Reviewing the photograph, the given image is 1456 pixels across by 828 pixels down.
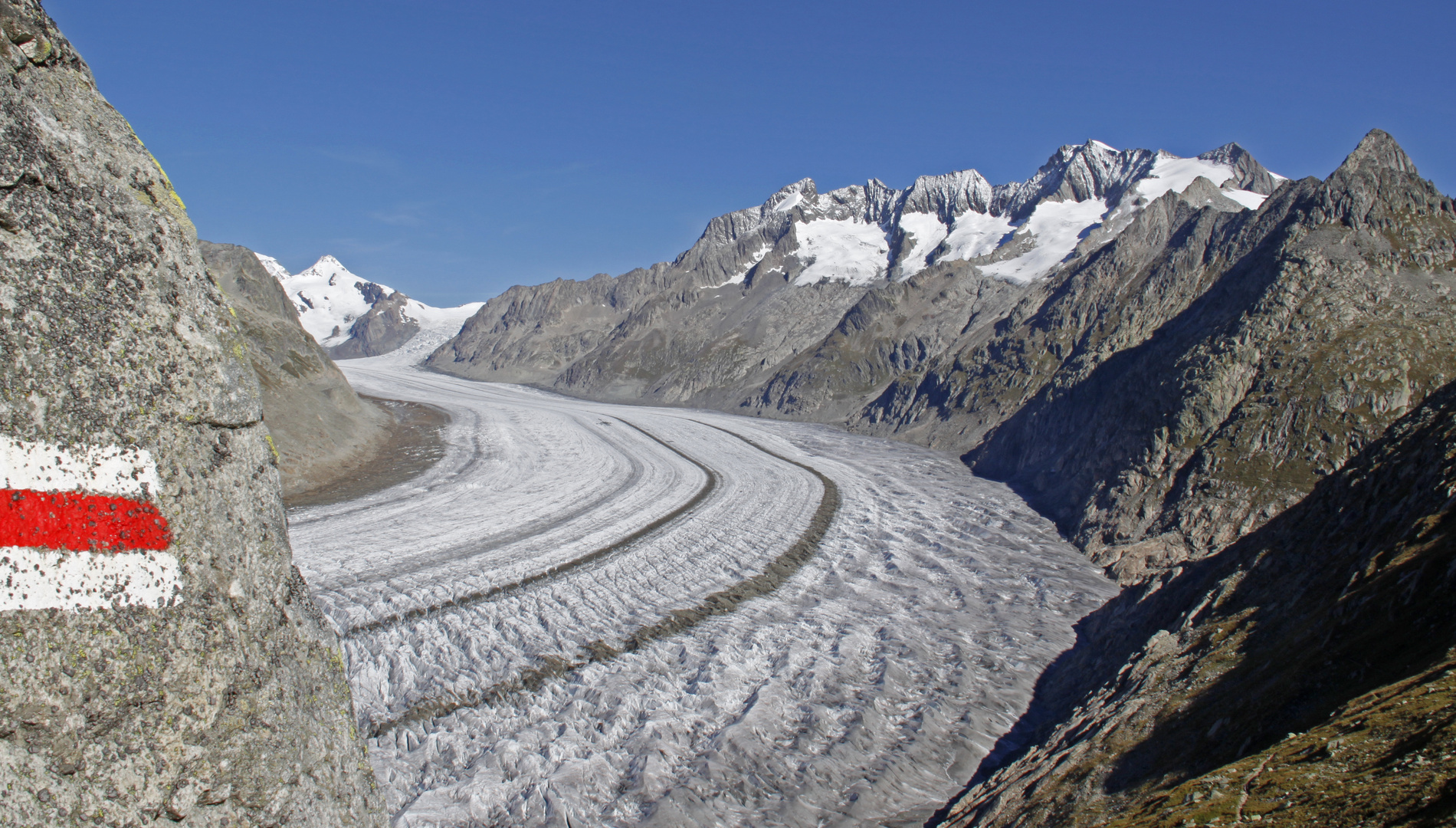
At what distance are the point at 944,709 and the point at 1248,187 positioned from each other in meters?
103

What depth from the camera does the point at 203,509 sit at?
3.59 meters

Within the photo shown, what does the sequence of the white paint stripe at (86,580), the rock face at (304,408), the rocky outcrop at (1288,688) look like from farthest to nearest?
the rock face at (304,408), the rocky outcrop at (1288,688), the white paint stripe at (86,580)

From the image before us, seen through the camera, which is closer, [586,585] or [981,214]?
[586,585]

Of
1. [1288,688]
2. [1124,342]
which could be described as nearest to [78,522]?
[1288,688]

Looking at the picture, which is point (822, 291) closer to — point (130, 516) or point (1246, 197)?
point (1246, 197)

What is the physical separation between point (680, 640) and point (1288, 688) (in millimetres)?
9464

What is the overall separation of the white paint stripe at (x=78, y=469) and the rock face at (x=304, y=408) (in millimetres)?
19248

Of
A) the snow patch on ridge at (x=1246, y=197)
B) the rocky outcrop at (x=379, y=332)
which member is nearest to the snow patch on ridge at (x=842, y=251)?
the snow patch on ridge at (x=1246, y=197)

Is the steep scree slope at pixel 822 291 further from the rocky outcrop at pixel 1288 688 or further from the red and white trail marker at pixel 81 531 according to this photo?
the red and white trail marker at pixel 81 531

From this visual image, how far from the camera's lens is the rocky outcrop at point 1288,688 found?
4.36 meters

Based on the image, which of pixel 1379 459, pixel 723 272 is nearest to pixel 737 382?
pixel 723 272

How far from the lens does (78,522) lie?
10.1 feet

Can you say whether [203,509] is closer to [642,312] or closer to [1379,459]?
[1379,459]

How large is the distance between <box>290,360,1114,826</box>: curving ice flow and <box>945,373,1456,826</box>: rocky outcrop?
176 centimetres
